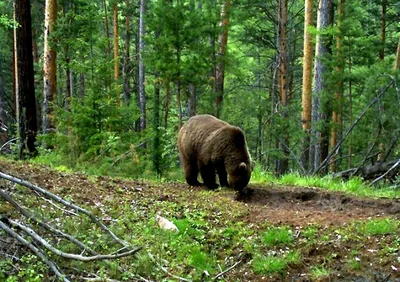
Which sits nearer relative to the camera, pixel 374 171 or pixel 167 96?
pixel 374 171

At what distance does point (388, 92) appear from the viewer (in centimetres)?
1184

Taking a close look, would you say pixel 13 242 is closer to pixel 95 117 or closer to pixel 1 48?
pixel 95 117

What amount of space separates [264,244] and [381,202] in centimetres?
313

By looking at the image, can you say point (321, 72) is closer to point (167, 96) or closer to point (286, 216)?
point (167, 96)

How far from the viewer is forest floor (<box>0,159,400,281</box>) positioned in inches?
221

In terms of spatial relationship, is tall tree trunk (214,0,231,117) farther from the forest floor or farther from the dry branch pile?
the dry branch pile

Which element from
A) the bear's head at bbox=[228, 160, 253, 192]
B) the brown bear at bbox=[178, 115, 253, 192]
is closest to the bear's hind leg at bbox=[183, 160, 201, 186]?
the brown bear at bbox=[178, 115, 253, 192]

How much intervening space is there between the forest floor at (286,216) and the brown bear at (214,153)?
0.54m

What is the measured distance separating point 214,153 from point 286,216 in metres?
2.99

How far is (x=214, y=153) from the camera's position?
32.7ft

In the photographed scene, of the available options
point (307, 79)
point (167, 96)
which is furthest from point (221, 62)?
point (167, 96)

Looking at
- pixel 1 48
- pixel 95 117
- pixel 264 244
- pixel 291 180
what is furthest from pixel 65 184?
pixel 1 48

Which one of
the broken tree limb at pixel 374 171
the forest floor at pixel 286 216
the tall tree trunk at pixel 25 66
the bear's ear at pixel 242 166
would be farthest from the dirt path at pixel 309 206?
the tall tree trunk at pixel 25 66

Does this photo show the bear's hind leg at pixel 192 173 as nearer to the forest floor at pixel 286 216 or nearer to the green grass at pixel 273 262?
the forest floor at pixel 286 216
